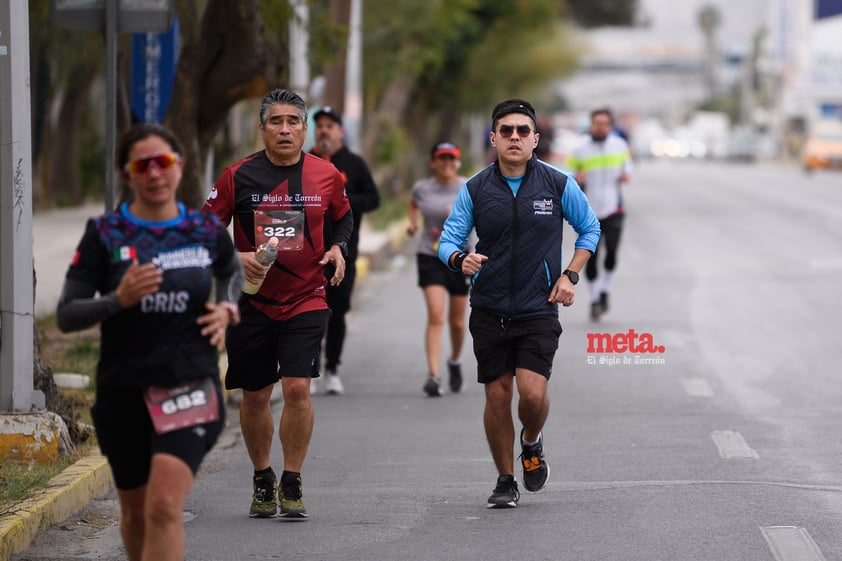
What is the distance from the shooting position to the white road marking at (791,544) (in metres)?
6.64

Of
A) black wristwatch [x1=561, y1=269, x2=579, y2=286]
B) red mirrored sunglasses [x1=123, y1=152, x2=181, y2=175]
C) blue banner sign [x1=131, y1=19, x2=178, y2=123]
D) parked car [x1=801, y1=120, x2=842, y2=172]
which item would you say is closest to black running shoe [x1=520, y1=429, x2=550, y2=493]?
black wristwatch [x1=561, y1=269, x2=579, y2=286]

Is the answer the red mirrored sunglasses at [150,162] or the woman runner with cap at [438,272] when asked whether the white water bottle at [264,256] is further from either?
the woman runner with cap at [438,272]

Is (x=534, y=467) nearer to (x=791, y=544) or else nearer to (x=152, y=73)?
(x=791, y=544)

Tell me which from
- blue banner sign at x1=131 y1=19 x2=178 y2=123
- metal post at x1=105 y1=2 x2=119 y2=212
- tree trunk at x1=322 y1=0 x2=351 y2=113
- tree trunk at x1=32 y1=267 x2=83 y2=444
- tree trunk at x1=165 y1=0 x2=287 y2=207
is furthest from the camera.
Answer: tree trunk at x1=322 y1=0 x2=351 y2=113

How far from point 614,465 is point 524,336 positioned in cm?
151

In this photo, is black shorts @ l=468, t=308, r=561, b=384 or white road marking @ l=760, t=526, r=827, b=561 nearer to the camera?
white road marking @ l=760, t=526, r=827, b=561

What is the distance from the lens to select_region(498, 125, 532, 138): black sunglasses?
25.2 feet

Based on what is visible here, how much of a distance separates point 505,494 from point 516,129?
1775 millimetres

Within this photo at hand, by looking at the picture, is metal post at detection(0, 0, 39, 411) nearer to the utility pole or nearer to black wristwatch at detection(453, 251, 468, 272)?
the utility pole

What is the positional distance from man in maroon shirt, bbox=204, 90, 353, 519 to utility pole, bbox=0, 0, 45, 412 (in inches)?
47.3

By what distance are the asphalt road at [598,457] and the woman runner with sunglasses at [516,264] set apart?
0.53m

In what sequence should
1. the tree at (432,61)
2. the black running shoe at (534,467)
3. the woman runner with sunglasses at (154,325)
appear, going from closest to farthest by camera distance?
the woman runner with sunglasses at (154,325), the black running shoe at (534,467), the tree at (432,61)

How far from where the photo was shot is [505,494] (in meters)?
7.80

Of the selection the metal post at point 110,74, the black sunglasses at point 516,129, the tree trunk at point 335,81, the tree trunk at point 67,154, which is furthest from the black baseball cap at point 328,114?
the tree trunk at point 67,154
